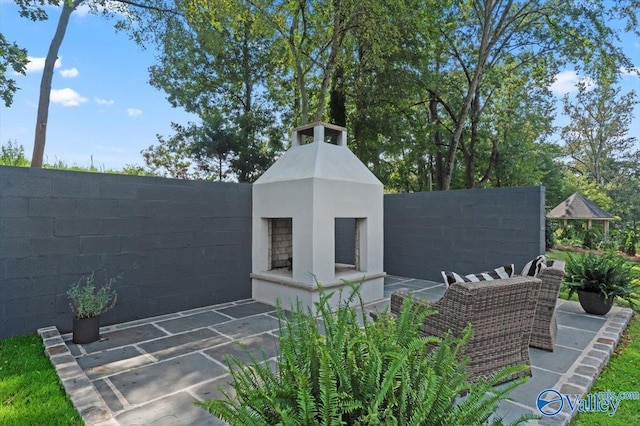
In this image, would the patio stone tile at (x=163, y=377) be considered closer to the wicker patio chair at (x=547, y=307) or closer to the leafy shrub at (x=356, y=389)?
the leafy shrub at (x=356, y=389)

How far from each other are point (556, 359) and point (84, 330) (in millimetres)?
5372

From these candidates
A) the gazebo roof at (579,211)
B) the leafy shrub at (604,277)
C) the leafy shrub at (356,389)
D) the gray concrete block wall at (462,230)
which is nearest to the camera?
the leafy shrub at (356,389)

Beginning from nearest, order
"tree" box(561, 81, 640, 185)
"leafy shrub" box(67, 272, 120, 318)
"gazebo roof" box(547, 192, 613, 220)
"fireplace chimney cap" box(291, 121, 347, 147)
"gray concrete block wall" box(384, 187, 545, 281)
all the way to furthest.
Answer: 1. "leafy shrub" box(67, 272, 120, 318)
2. "fireplace chimney cap" box(291, 121, 347, 147)
3. "gray concrete block wall" box(384, 187, 545, 281)
4. "gazebo roof" box(547, 192, 613, 220)
5. "tree" box(561, 81, 640, 185)

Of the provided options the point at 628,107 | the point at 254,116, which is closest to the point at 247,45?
the point at 254,116

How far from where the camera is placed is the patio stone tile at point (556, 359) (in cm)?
352

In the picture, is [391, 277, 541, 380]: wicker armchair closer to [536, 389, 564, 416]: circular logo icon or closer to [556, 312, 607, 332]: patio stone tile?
[536, 389, 564, 416]: circular logo icon

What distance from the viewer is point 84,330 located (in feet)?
13.7

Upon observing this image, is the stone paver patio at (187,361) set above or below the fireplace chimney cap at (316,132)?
below

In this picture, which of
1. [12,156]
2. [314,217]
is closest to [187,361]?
[314,217]

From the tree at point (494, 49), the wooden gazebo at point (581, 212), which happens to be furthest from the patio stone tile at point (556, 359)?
the wooden gazebo at point (581, 212)

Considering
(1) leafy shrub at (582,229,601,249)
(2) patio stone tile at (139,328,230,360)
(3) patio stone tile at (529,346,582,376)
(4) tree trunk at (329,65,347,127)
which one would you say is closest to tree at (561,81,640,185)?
(1) leafy shrub at (582,229,601,249)

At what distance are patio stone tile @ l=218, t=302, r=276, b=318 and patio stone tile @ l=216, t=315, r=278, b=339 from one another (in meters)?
0.25

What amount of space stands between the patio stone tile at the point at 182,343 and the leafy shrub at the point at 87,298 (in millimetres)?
762

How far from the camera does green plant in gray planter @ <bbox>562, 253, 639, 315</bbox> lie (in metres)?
5.12
